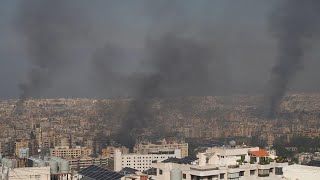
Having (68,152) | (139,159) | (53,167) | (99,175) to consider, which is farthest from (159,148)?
(53,167)

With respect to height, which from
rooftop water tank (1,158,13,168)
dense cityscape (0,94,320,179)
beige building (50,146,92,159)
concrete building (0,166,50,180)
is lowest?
concrete building (0,166,50,180)

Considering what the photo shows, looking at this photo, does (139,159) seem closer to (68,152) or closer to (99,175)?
(68,152)

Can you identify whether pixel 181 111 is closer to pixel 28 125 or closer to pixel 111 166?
pixel 28 125

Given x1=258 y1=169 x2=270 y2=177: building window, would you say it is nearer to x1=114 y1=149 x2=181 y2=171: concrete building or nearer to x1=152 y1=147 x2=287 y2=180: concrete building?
x1=152 y1=147 x2=287 y2=180: concrete building

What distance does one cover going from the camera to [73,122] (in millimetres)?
Answer: 33969

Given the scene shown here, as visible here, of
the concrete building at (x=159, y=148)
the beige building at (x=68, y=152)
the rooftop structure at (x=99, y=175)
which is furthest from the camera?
the concrete building at (x=159, y=148)

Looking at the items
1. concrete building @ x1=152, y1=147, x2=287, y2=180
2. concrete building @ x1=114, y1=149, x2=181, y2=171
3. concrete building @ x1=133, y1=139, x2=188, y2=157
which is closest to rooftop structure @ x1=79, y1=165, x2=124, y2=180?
concrete building @ x1=152, y1=147, x2=287, y2=180

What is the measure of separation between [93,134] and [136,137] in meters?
3.22

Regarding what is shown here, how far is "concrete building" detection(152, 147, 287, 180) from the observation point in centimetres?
698

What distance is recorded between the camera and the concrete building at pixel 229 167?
6.98 m

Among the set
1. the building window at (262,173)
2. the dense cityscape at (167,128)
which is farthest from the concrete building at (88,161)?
the building window at (262,173)

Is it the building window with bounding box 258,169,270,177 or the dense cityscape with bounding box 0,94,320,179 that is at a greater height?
the dense cityscape with bounding box 0,94,320,179

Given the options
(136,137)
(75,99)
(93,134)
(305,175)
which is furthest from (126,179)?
(75,99)

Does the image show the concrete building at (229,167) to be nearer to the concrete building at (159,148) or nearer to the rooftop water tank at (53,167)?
the rooftop water tank at (53,167)
